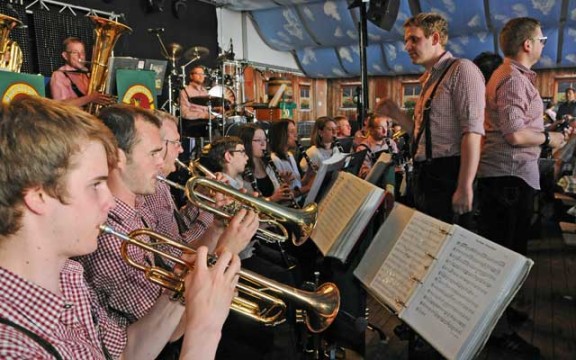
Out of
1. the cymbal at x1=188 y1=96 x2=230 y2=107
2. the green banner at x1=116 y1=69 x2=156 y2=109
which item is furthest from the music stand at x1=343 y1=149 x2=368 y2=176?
the cymbal at x1=188 y1=96 x2=230 y2=107

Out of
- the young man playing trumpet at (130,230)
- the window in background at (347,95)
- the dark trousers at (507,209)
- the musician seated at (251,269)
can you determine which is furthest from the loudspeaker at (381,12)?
the window in background at (347,95)

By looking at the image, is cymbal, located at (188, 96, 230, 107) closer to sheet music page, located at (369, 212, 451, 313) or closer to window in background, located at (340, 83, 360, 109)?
sheet music page, located at (369, 212, 451, 313)

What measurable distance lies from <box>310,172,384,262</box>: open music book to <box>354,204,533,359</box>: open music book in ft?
0.52

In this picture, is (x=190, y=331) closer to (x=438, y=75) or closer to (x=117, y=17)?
(x=438, y=75)

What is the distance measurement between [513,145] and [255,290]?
1.96 meters

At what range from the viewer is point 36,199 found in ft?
3.65

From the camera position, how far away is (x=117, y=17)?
29.4 ft

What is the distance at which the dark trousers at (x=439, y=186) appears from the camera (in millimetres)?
2832

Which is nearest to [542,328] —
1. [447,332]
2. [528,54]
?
[528,54]

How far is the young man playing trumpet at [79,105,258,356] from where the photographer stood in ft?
5.67

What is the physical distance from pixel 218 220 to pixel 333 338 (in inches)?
40.9

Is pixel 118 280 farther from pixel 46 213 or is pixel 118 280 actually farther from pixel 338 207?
pixel 338 207

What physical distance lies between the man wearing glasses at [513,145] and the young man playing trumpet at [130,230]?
1.74 metres

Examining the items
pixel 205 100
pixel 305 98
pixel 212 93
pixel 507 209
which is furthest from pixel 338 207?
pixel 305 98
